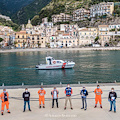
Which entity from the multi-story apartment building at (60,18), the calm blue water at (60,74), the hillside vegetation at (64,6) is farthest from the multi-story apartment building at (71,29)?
the calm blue water at (60,74)

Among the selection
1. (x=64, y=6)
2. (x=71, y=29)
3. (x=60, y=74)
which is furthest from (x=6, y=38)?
(x=60, y=74)

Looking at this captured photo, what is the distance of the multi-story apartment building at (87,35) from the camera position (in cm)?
11488

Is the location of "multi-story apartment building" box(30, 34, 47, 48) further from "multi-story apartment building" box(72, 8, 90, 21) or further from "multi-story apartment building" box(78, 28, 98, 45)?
"multi-story apartment building" box(72, 8, 90, 21)

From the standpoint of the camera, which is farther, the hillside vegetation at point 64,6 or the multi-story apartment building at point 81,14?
the hillside vegetation at point 64,6

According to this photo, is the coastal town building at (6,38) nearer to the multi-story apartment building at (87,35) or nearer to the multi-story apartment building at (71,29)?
the multi-story apartment building at (71,29)

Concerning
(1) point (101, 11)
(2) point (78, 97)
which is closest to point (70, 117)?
(2) point (78, 97)

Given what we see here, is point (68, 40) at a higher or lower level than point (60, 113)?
higher

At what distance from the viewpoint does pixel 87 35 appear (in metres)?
115

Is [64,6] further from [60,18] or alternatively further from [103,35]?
[103,35]

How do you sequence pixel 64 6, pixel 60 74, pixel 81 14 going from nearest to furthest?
pixel 60 74
pixel 81 14
pixel 64 6

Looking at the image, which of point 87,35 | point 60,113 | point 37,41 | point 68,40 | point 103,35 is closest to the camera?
point 60,113

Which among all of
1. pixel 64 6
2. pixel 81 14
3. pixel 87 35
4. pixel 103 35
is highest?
pixel 64 6

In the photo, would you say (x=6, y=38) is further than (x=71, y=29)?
Yes

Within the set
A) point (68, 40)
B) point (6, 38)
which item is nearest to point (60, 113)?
point (68, 40)
